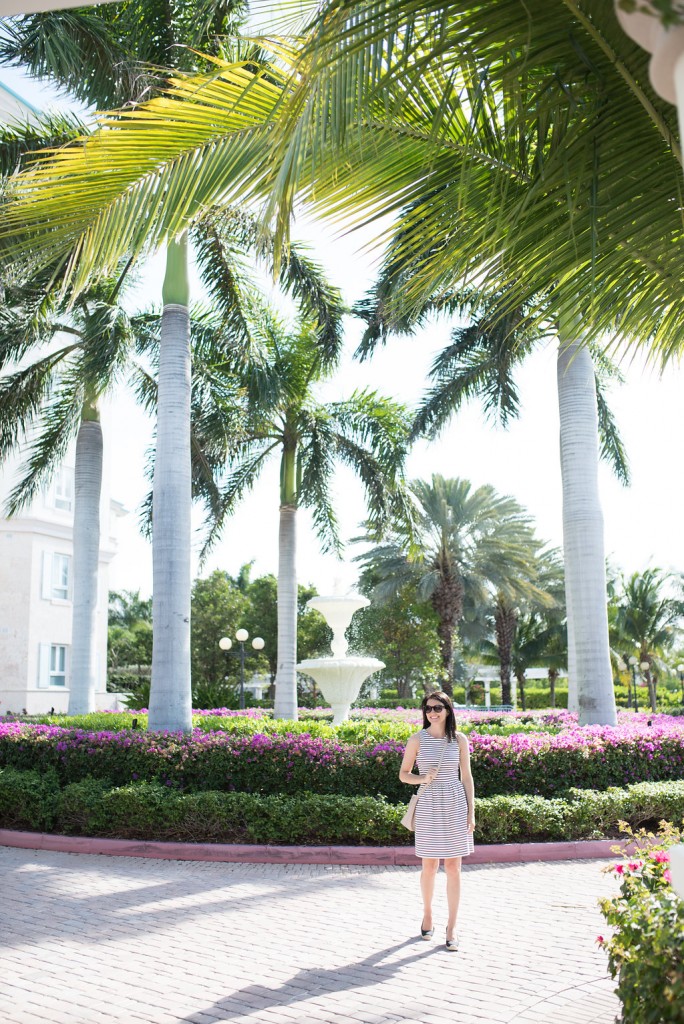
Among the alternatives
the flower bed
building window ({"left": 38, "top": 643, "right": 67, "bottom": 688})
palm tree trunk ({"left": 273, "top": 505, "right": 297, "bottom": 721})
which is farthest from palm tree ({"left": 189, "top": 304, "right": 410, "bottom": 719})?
building window ({"left": 38, "top": 643, "right": 67, "bottom": 688})

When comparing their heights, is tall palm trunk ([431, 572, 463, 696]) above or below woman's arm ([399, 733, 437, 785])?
above

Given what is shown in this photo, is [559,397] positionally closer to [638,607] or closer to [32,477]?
[32,477]

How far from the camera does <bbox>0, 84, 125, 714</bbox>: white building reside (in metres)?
32.3

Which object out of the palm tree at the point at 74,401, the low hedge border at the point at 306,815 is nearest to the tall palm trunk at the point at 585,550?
the low hedge border at the point at 306,815

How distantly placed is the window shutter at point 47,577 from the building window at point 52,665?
1.81m

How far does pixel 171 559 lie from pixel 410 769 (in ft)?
21.4

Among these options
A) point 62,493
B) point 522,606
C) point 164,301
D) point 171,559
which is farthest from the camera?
point 522,606

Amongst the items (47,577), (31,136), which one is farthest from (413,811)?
(47,577)

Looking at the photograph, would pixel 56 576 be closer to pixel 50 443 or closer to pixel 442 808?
pixel 50 443

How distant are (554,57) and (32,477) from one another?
1888 centimetres

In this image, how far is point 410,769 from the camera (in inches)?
260

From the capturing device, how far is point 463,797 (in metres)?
6.71

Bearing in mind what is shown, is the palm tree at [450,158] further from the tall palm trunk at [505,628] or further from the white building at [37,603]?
the tall palm trunk at [505,628]

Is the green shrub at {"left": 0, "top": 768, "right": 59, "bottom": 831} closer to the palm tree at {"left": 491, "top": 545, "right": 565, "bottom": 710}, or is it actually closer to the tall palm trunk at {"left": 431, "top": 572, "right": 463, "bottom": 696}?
the tall palm trunk at {"left": 431, "top": 572, "right": 463, "bottom": 696}
